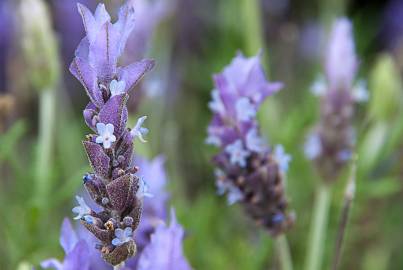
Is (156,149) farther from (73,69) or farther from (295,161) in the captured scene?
(73,69)

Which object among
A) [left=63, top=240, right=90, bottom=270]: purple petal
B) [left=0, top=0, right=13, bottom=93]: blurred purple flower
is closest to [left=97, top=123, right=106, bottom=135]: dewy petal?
[left=63, top=240, right=90, bottom=270]: purple petal

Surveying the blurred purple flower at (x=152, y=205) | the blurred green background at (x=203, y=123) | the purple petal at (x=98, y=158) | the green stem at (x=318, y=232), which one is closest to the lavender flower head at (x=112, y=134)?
the purple petal at (x=98, y=158)

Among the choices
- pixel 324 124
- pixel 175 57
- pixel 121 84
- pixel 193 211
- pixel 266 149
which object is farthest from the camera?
pixel 175 57

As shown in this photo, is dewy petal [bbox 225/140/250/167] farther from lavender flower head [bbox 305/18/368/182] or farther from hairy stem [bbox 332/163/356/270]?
lavender flower head [bbox 305/18/368/182]

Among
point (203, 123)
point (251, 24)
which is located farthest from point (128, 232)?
point (203, 123)

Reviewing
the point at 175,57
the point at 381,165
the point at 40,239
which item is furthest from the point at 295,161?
the point at 175,57

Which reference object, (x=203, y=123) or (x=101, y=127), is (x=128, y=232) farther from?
(x=203, y=123)
